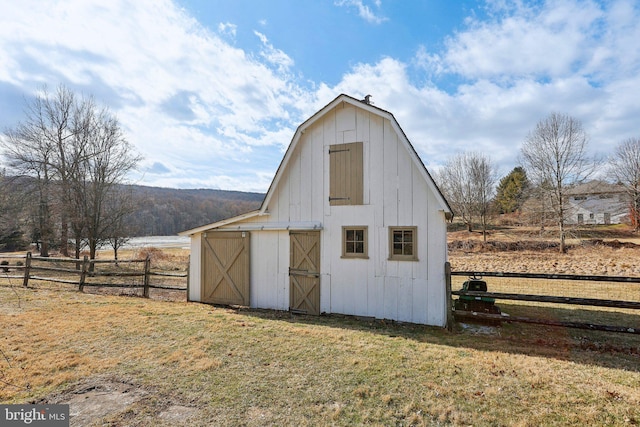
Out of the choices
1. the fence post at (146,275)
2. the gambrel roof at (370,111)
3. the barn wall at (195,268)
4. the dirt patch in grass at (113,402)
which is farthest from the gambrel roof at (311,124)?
the dirt patch in grass at (113,402)

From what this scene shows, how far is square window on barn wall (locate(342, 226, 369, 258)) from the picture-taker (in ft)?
27.1

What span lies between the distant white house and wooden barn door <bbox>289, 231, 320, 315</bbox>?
3581cm

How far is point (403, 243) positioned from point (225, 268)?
18.5 feet

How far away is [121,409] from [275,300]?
566cm

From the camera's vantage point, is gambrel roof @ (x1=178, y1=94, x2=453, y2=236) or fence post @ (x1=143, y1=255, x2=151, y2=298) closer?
gambrel roof @ (x1=178, y1=94, x2=453, y2=236)

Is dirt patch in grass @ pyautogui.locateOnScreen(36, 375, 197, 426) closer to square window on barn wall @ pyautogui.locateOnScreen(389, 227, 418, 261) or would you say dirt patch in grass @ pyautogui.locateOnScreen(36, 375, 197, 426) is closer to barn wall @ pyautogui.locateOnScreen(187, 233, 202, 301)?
square window on barn wall @ pyautogui.locateOnScreen(389, 227, 418, 261)

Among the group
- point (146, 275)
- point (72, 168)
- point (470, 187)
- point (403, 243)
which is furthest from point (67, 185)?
point (470, 187)

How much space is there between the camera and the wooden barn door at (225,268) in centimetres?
967

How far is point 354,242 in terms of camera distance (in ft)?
27.6

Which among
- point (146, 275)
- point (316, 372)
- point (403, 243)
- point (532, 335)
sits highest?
point (403, 243)

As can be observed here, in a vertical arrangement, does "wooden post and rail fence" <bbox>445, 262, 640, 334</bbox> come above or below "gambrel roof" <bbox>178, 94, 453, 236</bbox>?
below

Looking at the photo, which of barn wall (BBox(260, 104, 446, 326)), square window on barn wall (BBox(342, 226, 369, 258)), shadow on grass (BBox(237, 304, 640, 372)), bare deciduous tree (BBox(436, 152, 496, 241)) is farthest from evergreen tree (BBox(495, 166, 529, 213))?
square window on barn wall (BBox(342, 226, 369, 258))

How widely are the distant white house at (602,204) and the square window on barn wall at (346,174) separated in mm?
35133

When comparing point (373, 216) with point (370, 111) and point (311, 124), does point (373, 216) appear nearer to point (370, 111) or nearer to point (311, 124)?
point (370, 111)
